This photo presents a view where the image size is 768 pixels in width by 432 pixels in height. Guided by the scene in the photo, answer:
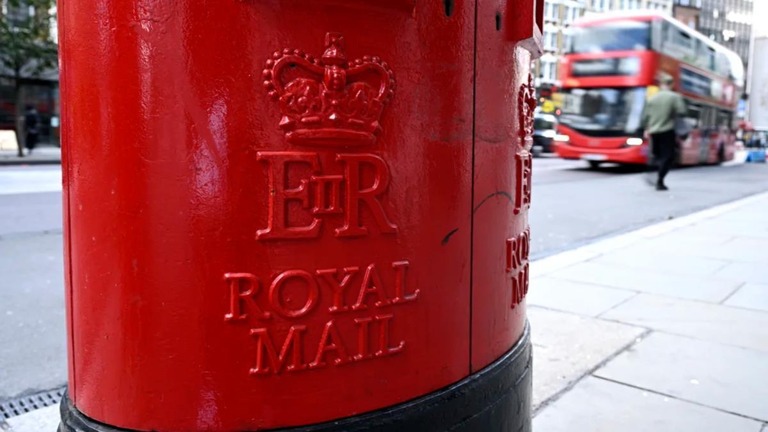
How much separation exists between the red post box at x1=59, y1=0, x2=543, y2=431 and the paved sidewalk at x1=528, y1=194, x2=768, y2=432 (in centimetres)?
155

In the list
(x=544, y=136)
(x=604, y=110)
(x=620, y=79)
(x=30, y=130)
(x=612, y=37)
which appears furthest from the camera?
(x=544, y=136)

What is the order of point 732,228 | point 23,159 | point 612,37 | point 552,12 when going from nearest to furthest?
point 732,228
point 612,37
point 23,159
point 552,12

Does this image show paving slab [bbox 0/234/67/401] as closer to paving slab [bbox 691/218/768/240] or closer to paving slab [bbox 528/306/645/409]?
paving slab [bbox 528/306/645/409]

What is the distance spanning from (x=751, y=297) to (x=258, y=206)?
14.5ft

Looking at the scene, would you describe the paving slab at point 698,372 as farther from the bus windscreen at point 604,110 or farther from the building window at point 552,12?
the building window at point 552,12

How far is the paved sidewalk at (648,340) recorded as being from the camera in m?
2.73

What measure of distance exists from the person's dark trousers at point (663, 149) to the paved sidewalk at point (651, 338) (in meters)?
5.68

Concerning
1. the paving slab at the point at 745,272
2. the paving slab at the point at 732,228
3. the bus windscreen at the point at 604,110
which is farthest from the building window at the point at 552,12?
the paving slab at the point at 745,272

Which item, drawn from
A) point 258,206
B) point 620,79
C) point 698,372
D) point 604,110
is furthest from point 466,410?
point 604,110

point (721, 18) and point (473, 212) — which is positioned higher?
point (721, 18)

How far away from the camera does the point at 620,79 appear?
1650cm

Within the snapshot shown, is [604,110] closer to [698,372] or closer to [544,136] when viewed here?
[544,136]

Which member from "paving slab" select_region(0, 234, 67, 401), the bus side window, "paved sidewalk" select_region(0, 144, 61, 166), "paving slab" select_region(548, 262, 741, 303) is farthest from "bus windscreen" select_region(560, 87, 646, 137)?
"paving slab" select_region(0, 234, 67, 401)

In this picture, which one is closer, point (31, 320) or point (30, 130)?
point (31, 320)
